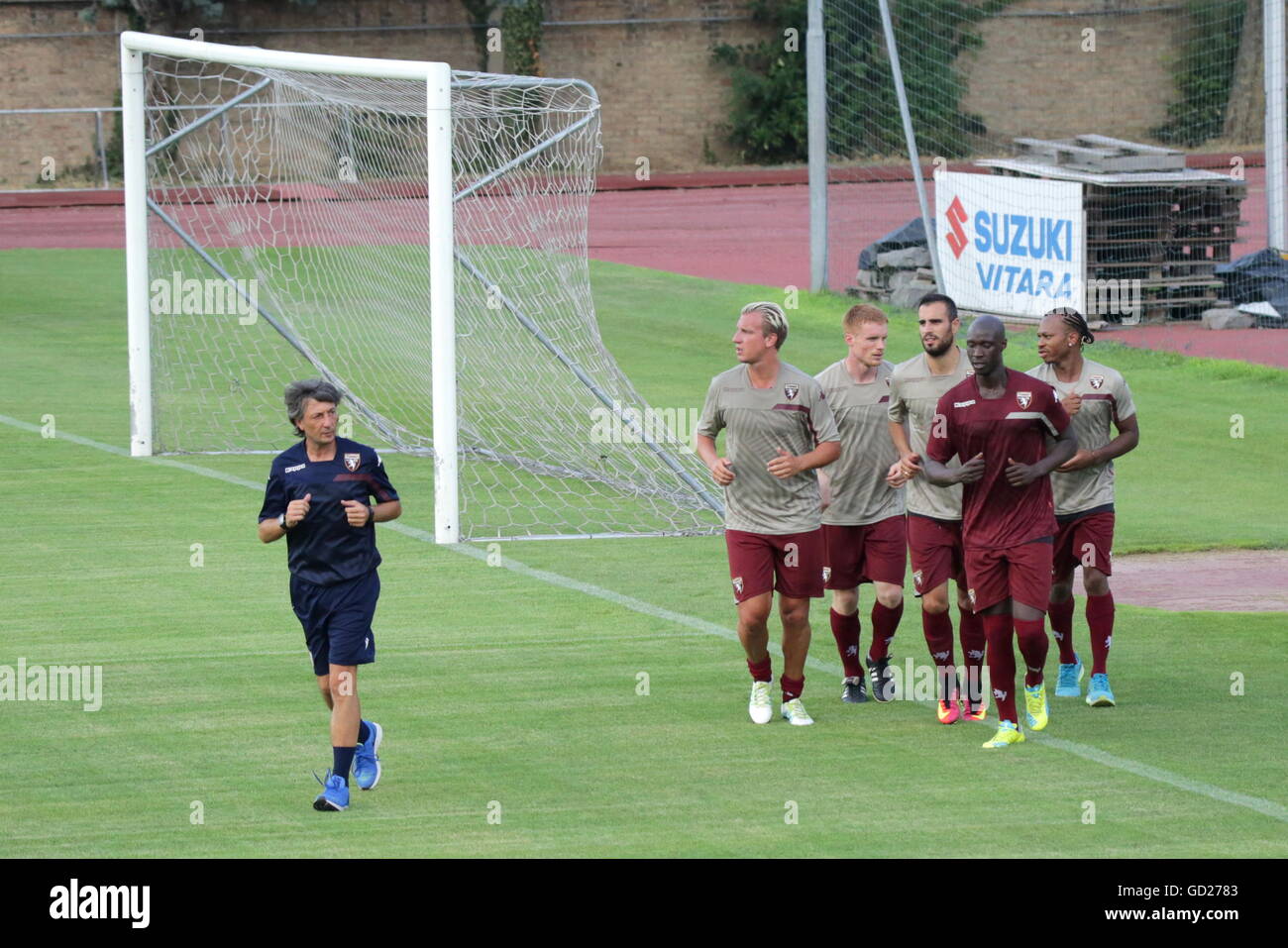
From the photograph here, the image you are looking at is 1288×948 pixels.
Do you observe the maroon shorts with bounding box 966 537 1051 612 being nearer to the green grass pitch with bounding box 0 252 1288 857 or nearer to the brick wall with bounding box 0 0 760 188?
the green grass pitch with bounding box 0 252 1288 857

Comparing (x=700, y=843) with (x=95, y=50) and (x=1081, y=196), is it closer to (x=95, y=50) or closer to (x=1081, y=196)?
(x=1081, y=196)

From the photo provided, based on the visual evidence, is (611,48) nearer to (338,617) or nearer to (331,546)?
(331,546)

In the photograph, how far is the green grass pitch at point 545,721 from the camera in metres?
8.02

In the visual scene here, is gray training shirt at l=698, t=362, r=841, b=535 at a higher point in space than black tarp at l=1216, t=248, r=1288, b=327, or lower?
lower

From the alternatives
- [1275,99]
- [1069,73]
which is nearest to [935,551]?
[1275,99]

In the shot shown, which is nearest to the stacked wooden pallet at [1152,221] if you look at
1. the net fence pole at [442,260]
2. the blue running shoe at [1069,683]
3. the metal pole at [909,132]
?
the metal pole at [909,132]

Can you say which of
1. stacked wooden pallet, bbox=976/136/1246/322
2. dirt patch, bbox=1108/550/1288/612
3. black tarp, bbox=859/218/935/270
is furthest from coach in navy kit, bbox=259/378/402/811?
black tarp, bbox=859/218/935/270

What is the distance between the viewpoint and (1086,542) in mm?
10203

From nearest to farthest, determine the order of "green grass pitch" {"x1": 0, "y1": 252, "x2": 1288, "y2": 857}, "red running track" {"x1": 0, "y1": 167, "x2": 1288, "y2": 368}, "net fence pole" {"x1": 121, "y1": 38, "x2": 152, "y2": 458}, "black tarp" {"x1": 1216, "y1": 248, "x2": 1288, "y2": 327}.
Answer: "green grass pitch" {"x1": 0, "y1": 252, "x2": 1288, "y2": 857} → "net fence pole" {"x1": 121, "y1": 38, "x2": 152, "y2": 458} → "black tarp" {"x1": 1216, "y1": 248, "x2": 1288, "y2": 327} → "red running track" {"x1": 0, "y1": 167, "x2": 1288, "y2": 368}

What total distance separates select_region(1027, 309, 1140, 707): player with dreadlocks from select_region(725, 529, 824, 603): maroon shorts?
1466 mm

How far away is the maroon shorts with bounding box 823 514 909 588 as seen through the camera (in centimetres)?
1011

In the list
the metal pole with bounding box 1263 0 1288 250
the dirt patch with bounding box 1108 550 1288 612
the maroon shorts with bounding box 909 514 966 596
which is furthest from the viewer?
the metal pole with bounding box 1263 0 1288 250

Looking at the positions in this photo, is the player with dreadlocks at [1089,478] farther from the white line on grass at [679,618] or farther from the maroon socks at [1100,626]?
the white line on grass at [679,618]

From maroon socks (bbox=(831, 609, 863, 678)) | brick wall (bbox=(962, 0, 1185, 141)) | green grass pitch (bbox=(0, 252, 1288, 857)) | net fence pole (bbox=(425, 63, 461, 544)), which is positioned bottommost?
green grass pitch (bbox=(0, 252, 1288, 857))
